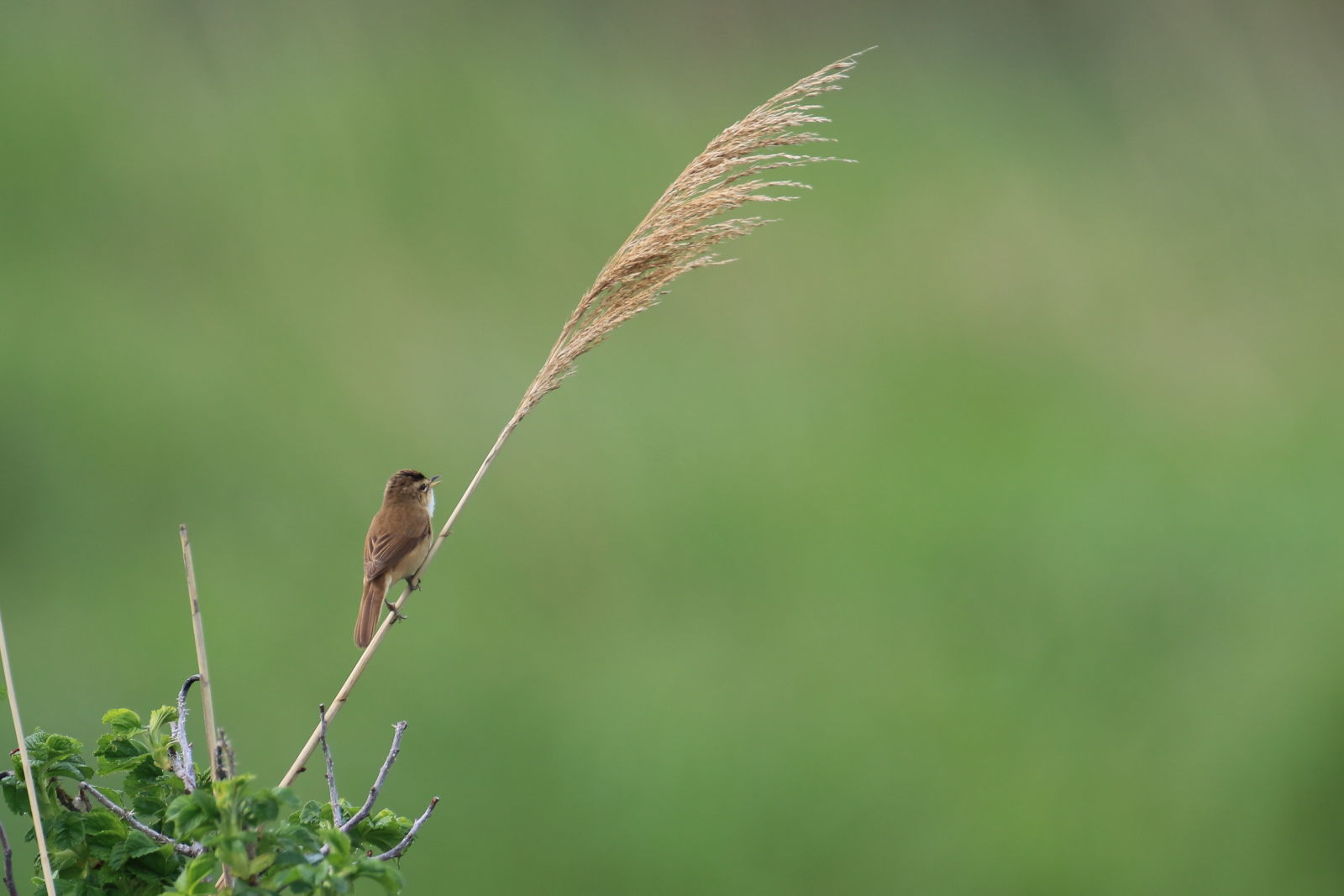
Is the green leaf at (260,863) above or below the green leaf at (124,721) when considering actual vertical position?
below

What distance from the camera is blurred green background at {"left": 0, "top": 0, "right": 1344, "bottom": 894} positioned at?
20.0 feet

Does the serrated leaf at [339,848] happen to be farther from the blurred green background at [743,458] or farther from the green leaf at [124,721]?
the blurred green background at [743,458]

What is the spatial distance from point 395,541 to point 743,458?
190 inches

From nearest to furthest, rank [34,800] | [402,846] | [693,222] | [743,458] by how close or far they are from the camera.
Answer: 1. [34,800]
2. [402,846]
3. [693,222]
4. [743,458]

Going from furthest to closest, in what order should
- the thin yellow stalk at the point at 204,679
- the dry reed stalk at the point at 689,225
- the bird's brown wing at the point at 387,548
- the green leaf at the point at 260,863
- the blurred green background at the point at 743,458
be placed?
the blurred green background at the point at 743,458
the bird's brown wing at the point at 387,548
the dry reed stalk at the point at 689,225
the thin yellow stalk at the point at 204,679
the green leaf at the point at 260,863

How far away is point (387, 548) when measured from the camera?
11.1ft

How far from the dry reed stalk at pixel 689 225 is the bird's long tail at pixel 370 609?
1.44m

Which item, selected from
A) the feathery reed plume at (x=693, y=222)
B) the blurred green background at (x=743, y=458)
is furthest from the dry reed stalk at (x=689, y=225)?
the blurred green background at (x=743, y=458)

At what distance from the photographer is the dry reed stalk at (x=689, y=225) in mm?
2020

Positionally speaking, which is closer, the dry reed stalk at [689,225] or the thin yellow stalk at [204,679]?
the thin yellow stalk at [204,679]

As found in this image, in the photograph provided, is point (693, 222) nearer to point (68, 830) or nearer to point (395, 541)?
point (68, 830)

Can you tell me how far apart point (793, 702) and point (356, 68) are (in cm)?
576

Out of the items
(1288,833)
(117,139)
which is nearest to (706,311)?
(117,139)

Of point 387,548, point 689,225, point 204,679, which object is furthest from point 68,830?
point 387,548
